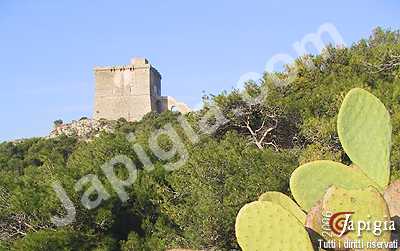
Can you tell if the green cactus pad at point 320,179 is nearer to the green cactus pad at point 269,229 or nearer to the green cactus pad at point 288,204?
the green cactus pad at point 288,204

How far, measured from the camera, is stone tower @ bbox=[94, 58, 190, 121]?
41125mm

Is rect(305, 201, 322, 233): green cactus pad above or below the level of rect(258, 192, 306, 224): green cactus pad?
below

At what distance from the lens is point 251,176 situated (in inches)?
304

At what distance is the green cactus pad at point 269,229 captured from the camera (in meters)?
2.47

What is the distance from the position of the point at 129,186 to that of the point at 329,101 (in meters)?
6.38

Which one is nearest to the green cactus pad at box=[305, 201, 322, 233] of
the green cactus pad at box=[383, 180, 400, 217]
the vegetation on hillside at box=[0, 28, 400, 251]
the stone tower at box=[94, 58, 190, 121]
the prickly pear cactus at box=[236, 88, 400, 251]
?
the prickly pear cactus at box=[236, 88, 400, 251]

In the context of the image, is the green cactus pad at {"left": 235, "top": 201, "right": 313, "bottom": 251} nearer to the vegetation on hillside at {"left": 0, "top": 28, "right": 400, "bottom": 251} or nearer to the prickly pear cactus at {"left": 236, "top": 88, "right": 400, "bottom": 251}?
the prickly pear cactus at {"left": 236, "top": 88, "right": 400, "bottom": 251}

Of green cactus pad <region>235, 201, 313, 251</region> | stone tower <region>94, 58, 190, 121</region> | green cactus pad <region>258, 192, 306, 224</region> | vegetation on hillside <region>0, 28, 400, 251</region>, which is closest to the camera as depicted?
green cactus pad <region>235, 201, 313, 251</region>

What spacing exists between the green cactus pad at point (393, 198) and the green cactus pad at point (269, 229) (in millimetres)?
573

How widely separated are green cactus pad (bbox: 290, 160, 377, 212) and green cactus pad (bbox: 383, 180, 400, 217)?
0.28 feet

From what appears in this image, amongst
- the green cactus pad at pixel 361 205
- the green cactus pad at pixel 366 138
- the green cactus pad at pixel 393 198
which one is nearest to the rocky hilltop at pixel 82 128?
the green cactus pad at pixel 366 138

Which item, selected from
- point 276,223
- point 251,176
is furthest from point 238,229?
point 251,176

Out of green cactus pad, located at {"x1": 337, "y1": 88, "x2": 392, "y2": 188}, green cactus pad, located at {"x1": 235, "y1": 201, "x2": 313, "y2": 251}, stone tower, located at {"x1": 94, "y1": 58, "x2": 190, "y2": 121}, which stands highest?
stone tower, located at {"x1": 94, "y1": 58, "x2": 190, "y2": 121}

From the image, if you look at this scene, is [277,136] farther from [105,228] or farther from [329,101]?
[105,228]
